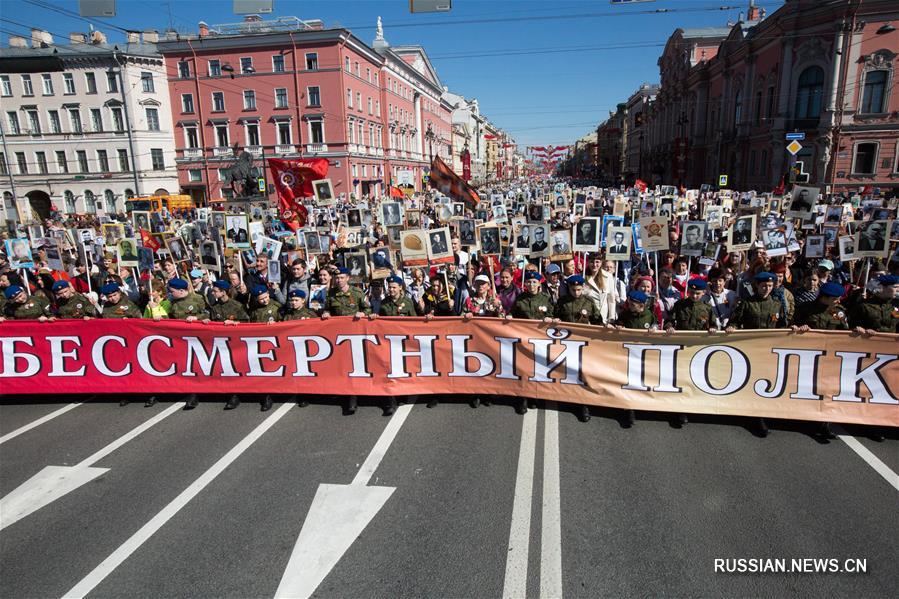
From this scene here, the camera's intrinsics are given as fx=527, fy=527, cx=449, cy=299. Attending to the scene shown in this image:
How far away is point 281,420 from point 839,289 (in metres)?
6.84

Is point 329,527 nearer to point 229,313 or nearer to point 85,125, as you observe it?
point 229,313

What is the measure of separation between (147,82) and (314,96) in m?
14.9

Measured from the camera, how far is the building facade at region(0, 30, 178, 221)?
151 ft

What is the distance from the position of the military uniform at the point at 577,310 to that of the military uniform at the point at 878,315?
9.81 ft

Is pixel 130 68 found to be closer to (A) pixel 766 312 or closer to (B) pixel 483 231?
(B) pixel 483 231

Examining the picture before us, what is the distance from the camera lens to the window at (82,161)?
47.4m

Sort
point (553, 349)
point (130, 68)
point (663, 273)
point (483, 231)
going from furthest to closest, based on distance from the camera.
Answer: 1. point (130, 68)
2. point (483, 231)
3. point (663, 273)
4. point (553, 349)

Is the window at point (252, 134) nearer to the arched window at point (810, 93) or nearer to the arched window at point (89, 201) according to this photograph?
the arched window at point (89, 201)

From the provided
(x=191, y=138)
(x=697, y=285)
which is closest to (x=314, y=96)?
(x=191, y=138)

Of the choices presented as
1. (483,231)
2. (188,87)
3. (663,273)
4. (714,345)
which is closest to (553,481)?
(714,345)

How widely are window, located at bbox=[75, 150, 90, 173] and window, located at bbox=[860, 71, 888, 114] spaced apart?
60909 millimetres

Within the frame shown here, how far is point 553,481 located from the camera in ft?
17.0

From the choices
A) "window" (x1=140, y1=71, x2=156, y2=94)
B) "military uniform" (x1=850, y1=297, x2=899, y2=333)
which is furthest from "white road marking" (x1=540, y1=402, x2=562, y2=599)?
"window" (x1=140, y1=71, x2=156, y2=94)

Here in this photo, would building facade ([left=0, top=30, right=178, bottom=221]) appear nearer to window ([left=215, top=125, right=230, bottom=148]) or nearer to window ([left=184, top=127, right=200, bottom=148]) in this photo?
window ([left=184, top=127, right=200, bottom=148])
